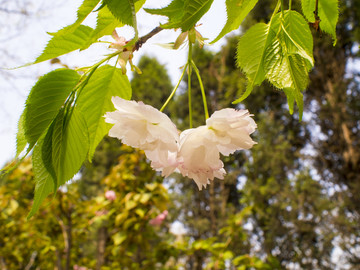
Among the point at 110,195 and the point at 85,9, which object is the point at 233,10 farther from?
the point at 110,195

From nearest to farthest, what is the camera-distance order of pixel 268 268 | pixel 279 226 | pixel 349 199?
pixel 268 268
pixel 349 199
pixel 279 226

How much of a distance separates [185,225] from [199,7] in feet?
27.2

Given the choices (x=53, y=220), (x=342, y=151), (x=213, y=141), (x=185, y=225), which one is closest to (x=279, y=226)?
(x=342, y=151)

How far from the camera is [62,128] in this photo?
269 mm

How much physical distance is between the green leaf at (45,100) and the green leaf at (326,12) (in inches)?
8.9

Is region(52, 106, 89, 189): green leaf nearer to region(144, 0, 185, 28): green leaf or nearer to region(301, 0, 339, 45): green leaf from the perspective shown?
region(144, 0, 185, 28): green leaf

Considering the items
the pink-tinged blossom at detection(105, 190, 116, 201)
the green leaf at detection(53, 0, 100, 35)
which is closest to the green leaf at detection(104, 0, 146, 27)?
the green leaf at detection(53, 0, 100, 35)

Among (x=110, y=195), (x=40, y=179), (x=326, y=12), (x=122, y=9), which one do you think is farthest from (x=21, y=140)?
(x=110, y=195)

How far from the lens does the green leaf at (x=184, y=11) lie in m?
0.21

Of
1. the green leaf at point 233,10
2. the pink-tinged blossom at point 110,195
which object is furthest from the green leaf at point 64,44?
the pink-tinged blossom at point 110,195

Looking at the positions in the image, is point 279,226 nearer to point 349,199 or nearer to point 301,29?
point 349,199

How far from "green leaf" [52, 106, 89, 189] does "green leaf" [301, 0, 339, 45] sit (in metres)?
0.23

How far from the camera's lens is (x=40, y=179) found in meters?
0.26

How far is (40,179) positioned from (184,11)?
0.19 m
